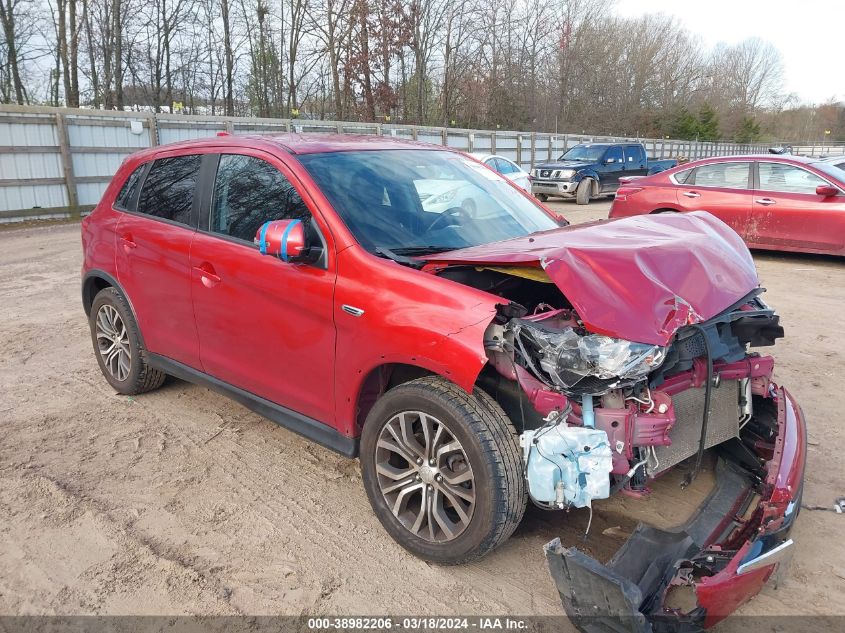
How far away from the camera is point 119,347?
4766 mm

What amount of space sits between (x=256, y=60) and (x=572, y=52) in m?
26.6

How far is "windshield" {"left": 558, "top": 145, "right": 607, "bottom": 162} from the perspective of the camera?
1975 cm

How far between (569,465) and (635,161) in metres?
20.6

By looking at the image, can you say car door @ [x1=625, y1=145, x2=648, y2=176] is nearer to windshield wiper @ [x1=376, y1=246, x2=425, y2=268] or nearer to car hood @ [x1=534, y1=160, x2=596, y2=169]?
car hood @ [x1=534, y1=160, x2=596, y2=169]

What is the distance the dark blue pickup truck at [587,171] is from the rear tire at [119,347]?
1613cm

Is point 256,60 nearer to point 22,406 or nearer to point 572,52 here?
point 572,52

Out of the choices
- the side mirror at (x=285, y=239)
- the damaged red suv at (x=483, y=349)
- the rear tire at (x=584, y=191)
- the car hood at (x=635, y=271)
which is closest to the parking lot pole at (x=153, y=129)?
the rear tire at (x=584, y=191)

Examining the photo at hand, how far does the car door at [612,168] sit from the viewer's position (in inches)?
778

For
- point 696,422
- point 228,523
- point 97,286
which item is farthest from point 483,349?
point 97,286

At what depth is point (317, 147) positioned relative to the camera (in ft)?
12.0

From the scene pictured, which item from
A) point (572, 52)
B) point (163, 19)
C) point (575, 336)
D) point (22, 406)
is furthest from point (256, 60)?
point (575, 336)

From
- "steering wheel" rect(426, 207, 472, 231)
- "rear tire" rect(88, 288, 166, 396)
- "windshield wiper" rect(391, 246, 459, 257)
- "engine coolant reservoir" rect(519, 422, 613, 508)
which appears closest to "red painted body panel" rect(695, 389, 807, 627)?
"engine coolant reservoir" rect(519, 422, 613, 508)

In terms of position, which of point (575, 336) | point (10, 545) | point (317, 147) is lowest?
point (10, 545)

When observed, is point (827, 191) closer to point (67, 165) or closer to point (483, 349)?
point (483, 349)
